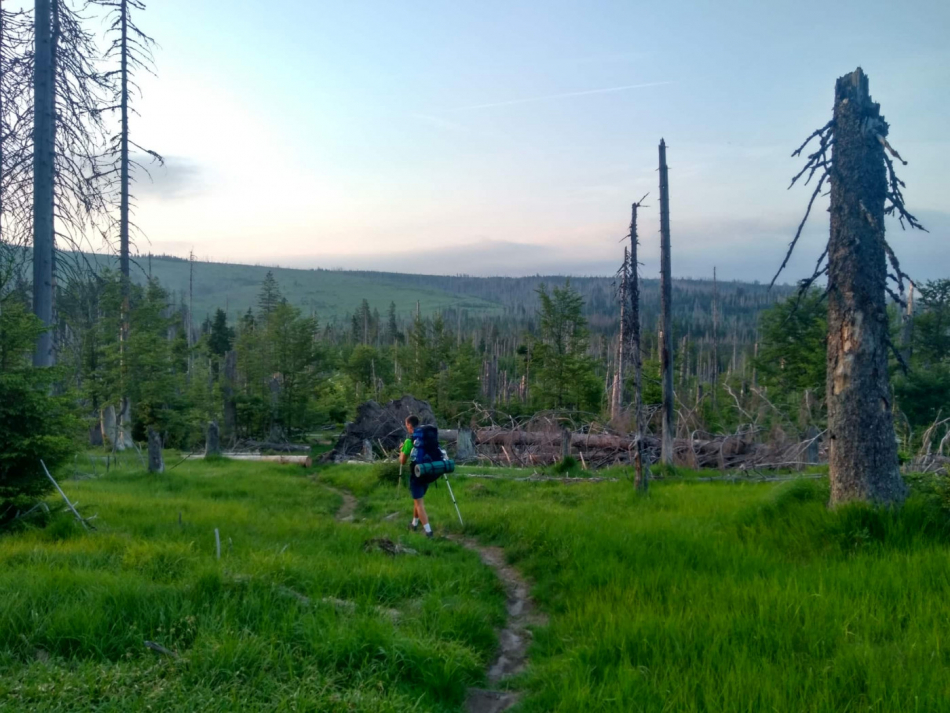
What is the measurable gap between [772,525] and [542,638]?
394 centimetres

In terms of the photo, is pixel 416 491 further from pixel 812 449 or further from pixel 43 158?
pixel 812 449

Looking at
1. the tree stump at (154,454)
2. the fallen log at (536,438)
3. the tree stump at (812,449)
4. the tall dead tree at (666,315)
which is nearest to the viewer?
the tree stump at (154,454)

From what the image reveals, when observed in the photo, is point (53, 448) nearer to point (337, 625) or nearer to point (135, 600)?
point (135, 600)

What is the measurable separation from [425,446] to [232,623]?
5316mm

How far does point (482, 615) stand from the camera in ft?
22.1

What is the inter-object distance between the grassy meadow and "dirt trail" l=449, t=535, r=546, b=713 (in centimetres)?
14

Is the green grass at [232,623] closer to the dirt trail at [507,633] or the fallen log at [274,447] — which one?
the dirt trail at [507,633]

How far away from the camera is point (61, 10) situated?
12.8 m

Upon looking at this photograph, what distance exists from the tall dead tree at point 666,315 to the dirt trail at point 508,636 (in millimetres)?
8707


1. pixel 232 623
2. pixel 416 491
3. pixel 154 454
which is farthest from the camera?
pixel 154 454

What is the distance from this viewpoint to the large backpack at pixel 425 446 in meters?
10.6

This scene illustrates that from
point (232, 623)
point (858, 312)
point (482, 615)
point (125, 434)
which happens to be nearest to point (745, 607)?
point (482, 615)

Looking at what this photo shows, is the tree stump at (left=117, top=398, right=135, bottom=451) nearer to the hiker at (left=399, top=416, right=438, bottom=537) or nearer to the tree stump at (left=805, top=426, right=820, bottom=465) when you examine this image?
the hiker at (left=399, top=416, right=438, bottom=537)

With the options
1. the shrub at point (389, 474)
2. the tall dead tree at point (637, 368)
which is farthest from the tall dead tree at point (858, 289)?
the shrub at point (389, 474)
